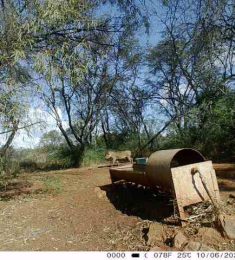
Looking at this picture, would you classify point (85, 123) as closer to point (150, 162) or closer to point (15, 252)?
point (150, 162)

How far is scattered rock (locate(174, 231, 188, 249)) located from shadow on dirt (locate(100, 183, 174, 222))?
1090 mm

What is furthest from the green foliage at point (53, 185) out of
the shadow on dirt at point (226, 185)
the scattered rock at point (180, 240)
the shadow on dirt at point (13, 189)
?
the scattered rock at point (180, 240)

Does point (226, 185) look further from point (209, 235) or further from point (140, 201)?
point (209, 235)

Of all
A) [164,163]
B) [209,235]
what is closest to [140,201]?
[164,163]

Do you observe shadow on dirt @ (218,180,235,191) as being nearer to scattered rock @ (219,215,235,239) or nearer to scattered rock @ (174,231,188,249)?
scattered rock @ (219,215,235,239)

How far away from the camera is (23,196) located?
9.23 metres

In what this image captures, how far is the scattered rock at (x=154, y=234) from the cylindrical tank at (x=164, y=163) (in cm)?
72

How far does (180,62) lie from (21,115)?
10288 mm

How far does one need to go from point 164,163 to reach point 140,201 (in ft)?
6.47

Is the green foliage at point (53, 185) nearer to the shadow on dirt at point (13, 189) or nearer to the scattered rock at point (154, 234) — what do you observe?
the shadow on dirt at point (13, 189)

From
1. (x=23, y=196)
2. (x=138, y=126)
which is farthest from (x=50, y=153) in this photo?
(x=23, y=196)

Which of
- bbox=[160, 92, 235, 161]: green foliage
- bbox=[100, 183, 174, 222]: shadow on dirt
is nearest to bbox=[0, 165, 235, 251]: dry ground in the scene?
bbox=[100, 183, 174, 222]: shadow on dirt

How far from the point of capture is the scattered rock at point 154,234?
545 centimetres

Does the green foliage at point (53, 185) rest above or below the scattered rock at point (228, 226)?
above
